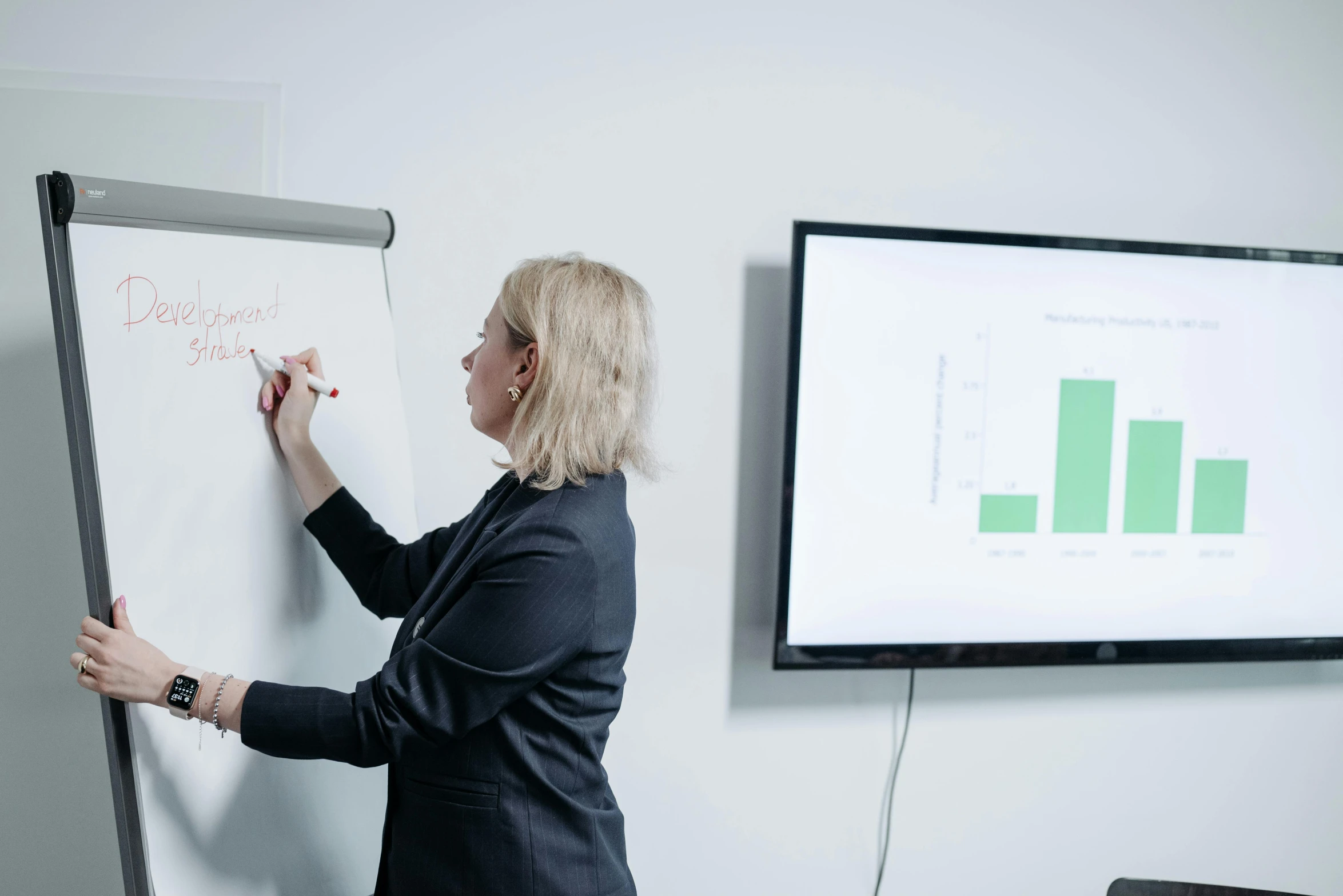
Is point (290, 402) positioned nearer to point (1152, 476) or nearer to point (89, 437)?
point (89, 437)

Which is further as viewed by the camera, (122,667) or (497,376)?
(497,376)

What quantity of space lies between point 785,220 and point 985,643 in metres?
0.95

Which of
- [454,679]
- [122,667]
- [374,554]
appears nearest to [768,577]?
[374,554]

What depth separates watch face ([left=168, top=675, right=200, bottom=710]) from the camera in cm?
106

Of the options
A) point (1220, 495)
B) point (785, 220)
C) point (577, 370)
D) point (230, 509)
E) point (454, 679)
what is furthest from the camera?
point (1220, 495)

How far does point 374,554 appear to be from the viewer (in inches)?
55.4

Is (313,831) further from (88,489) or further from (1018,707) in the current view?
(1018,707)

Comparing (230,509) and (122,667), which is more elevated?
(230,509)

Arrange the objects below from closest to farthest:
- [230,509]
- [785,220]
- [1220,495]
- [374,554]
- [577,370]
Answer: [577,370]
[230,509]
[374,554]
[785,220]
[1220,495]

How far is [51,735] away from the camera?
155 cm

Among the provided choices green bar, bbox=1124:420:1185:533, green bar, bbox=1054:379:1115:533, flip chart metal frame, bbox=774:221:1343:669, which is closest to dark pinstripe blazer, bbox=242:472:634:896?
flip chart metal frame, bbox=774:221:1343:669

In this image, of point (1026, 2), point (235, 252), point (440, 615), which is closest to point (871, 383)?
point (1026, 2)

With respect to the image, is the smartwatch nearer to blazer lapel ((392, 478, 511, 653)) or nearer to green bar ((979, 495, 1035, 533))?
blazer lapel ((392, 478, 511, 653))

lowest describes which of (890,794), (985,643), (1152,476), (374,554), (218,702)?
(890,794)
